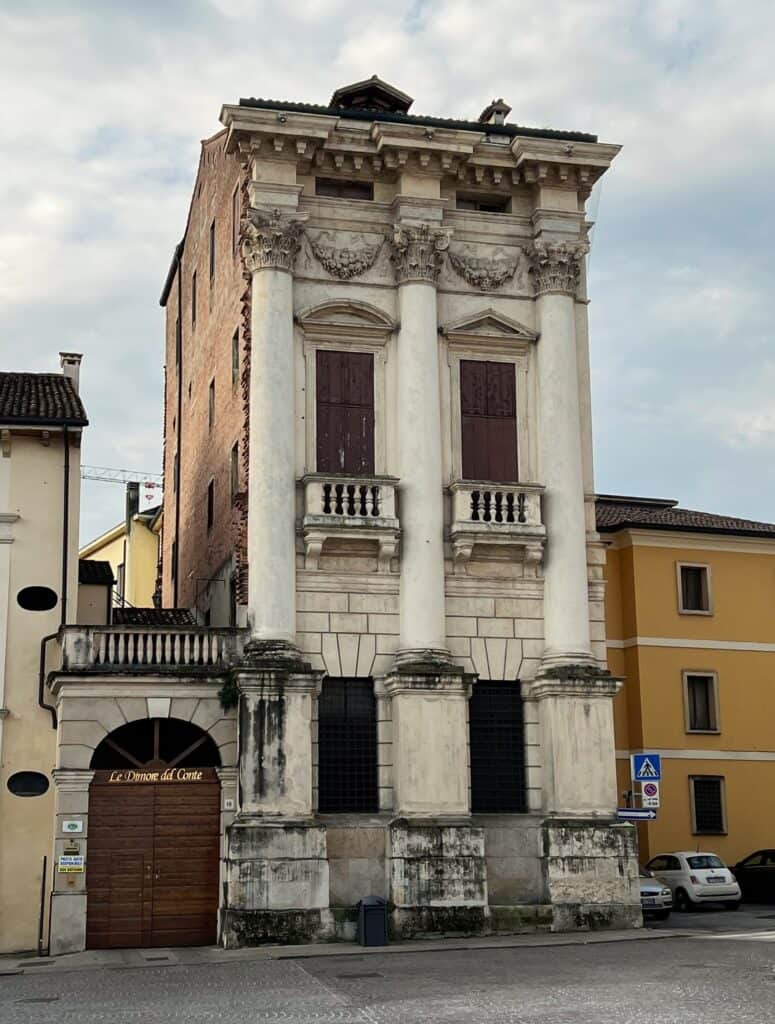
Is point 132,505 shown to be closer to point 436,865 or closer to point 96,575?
point 96,575

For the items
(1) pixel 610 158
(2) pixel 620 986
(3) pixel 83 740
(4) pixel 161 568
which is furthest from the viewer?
(4) pixel 161 568

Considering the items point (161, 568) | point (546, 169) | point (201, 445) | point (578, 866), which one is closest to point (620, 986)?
point (578, 866)

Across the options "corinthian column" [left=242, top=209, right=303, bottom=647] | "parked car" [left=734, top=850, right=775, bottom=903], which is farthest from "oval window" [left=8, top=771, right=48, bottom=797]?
"parked car" [left=734, top=850, right=775, bottom=903]

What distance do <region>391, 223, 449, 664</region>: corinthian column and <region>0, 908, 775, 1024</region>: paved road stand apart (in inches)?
282

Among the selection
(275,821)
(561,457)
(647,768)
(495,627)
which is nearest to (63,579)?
(275,821)

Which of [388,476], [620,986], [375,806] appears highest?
[388,476]

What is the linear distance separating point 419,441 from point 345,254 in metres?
4.59

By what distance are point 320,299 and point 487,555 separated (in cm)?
664

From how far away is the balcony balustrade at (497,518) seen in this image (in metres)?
30.8

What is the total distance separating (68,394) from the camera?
3381cm

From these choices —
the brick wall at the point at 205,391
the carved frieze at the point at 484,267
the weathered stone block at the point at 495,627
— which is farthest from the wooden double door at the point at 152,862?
the carved frieze at the point at 484,267

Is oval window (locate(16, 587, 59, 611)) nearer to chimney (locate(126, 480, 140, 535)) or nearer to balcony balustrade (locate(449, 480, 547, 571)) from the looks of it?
balcony balustrade (locate(449, 480, 547, 571))

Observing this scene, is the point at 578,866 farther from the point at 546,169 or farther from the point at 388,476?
the point at 546,169

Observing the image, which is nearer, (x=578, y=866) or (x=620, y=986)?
(x=620, y=986)
